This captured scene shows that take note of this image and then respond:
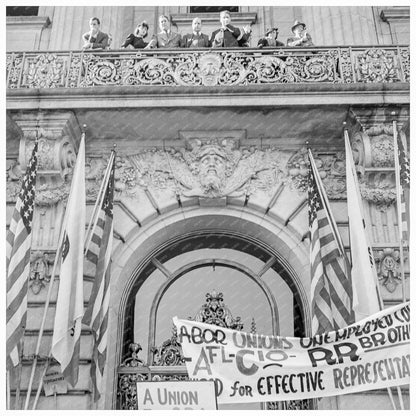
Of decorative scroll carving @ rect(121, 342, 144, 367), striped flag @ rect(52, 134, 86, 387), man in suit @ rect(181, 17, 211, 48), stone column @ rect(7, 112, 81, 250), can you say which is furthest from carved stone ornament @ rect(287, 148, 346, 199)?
stone column @ rect(7, 112, 81, 250)

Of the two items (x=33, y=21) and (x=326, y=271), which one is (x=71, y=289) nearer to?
(x=326, y=271)

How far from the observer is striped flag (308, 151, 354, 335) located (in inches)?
391

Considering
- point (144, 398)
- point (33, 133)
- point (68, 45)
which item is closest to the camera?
point (144, 398)

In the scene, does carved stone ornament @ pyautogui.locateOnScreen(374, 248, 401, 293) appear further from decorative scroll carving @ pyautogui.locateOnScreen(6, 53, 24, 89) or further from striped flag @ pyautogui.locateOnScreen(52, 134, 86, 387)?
decorative scroll carving @ pyautogui.locateOnScreen(6, 53, 24, 89)

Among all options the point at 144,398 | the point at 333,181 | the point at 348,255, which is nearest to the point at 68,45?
the point at 333,181

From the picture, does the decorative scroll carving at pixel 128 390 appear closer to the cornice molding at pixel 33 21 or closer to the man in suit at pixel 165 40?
the man in suit at pixel 165 40

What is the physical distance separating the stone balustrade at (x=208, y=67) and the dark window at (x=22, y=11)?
394cm

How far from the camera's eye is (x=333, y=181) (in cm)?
1193

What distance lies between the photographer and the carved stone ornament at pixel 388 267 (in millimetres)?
10656

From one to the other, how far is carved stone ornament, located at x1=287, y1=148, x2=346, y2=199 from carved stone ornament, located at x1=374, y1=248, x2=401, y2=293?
56.7 inches

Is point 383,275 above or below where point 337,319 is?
above

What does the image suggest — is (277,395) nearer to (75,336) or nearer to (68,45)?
→ (75,336)

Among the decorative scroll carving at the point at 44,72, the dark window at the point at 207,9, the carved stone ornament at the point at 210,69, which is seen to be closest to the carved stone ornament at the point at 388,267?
the carved stone ornament at the point at 210,69

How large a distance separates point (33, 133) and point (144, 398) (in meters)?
5.68
